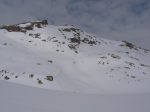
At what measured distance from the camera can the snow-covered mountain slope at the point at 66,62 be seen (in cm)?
→ 3303

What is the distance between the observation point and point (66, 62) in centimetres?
4403

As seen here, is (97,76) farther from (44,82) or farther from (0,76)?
(0,76)

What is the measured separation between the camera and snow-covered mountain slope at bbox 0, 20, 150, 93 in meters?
33.0

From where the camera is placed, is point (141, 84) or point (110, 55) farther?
point (110, 55)

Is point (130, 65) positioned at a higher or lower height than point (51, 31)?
lower

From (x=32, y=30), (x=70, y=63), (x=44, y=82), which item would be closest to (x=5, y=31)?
(x=32, y=30)

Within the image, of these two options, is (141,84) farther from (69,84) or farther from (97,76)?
(69,84)

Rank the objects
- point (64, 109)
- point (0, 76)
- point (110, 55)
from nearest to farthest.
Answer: point (64, 109) < point (0, 76) < point (110, 55)

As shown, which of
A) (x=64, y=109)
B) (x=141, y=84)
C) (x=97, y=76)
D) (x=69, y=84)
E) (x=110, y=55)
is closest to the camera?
(x=64, y=109)

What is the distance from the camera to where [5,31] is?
54750mm

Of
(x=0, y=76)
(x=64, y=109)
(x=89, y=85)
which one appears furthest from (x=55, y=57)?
(x=64, y=109)

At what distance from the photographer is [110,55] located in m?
48.9

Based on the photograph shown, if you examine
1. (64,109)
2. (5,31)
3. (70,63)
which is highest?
(5,31)

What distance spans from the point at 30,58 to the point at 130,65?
17.7 m
